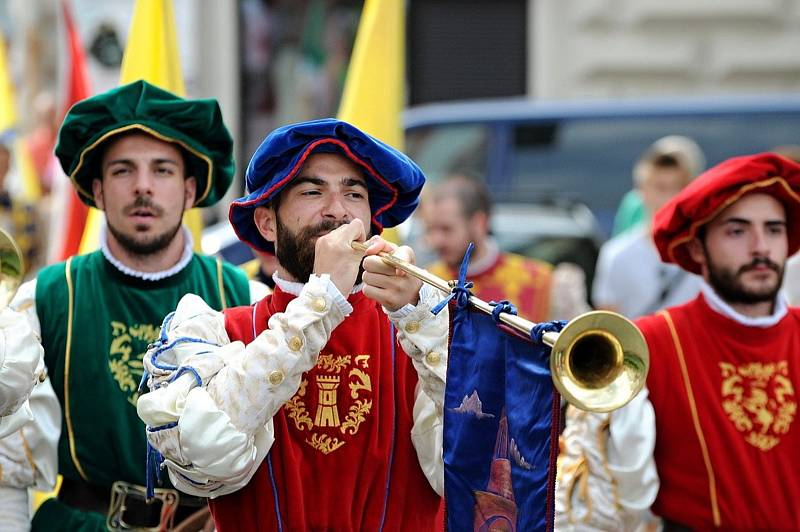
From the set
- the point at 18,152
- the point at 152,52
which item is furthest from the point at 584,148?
the point at 152,52

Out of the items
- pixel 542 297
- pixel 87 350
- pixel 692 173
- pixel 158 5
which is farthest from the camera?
pixel 692 173

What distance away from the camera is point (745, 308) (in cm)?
502

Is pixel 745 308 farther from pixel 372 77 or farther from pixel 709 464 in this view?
pixel 372 77

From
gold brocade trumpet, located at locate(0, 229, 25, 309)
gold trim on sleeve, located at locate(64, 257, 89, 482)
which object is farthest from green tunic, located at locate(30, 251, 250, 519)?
gold brocade trumpet, located at locate(0, 229, 25, 309)

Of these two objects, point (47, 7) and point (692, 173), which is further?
point (47, 7)

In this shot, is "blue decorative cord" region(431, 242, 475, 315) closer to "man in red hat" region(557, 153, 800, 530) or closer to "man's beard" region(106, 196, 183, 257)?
"man in red hat" region(557, 153, 800, 530)

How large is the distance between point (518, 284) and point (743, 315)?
281 cm

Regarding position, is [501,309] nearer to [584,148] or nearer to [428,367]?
[428,367]

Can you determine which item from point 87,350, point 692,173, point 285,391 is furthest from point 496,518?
point 692,173

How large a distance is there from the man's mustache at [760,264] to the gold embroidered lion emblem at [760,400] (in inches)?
11.9

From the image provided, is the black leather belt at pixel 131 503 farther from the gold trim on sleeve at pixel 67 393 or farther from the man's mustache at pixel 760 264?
the man's mustache at pixel 760 264

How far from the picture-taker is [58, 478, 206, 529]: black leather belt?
4.64 metres

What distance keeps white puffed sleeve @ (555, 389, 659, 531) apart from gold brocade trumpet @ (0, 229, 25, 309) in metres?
1.82

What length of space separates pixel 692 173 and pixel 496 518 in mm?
4970
